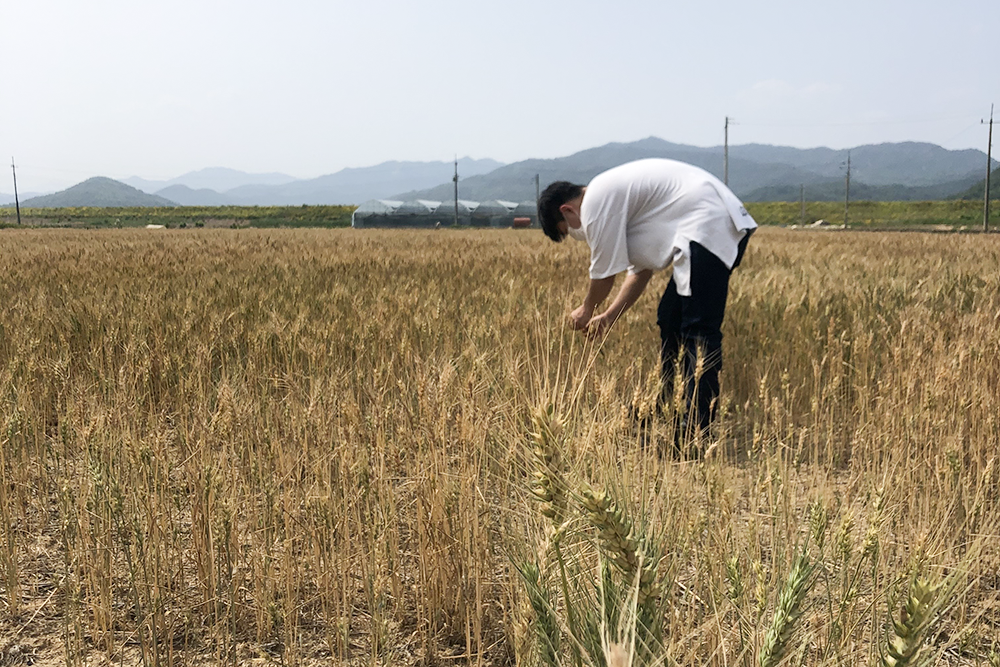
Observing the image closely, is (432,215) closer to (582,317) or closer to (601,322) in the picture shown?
(582,317)

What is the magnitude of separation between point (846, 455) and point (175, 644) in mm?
2523

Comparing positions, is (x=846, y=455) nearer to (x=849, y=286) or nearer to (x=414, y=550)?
(x=414, y=550)

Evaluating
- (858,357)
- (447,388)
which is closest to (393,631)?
(447,388)

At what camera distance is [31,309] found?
4.21 metres

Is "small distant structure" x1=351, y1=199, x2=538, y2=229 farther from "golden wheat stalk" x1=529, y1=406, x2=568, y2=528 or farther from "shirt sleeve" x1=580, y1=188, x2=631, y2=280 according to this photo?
"golden wheat stalk" x1=529, y1=406, x2=568, y2=528

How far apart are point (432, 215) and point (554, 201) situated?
173 ft

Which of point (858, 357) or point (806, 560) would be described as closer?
point (806, 560)

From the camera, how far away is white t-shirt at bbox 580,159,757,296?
291 centimetres

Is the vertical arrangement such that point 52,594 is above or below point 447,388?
below

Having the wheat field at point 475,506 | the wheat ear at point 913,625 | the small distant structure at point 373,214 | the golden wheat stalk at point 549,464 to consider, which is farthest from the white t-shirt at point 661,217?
the small distant structure at point 373,214

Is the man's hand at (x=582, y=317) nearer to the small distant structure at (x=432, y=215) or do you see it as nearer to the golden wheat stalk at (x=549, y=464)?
the golden wheat stalk at (x=549, y=464)

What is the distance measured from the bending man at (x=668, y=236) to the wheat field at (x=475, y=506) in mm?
411

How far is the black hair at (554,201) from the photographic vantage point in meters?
3.07

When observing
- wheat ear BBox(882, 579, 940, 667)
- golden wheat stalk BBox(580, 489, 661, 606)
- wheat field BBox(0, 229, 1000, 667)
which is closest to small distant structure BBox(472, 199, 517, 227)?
wheat field BBox(0, 229, 1000, 667)
